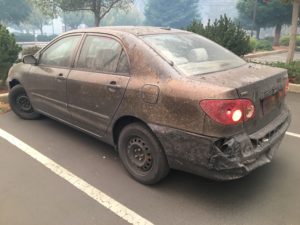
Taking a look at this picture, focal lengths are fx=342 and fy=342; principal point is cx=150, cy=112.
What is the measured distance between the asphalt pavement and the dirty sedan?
0.30 metres

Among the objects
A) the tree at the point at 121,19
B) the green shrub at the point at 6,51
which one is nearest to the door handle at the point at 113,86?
the green shrub at the point at 6,51

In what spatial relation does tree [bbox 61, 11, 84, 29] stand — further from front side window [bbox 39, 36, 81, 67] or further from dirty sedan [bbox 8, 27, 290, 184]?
dirty sedan [bbox 8, 27, 290, 184]

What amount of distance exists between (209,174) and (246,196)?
625 millimetres

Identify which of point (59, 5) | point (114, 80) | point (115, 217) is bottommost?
point (115, 217)

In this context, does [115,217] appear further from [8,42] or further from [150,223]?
[8,42]

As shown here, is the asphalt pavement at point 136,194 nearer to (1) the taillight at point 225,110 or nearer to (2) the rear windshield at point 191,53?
(1) the taillight at point 225,110

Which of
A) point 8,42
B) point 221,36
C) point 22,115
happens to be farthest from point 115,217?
point 221,36

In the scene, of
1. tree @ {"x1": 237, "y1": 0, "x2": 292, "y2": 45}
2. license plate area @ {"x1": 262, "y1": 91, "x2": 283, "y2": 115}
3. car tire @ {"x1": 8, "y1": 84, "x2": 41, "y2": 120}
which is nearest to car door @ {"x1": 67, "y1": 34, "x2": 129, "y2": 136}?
license plate area @ {"x1": 262, "y1": 91, "x2": 283, "y2": 115}

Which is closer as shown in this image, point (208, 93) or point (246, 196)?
point (208, 93)

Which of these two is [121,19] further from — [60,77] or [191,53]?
[191,53]

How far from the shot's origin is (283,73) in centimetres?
391

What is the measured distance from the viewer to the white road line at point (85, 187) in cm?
324

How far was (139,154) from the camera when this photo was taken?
380cm

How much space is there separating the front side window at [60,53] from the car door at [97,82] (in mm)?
243
